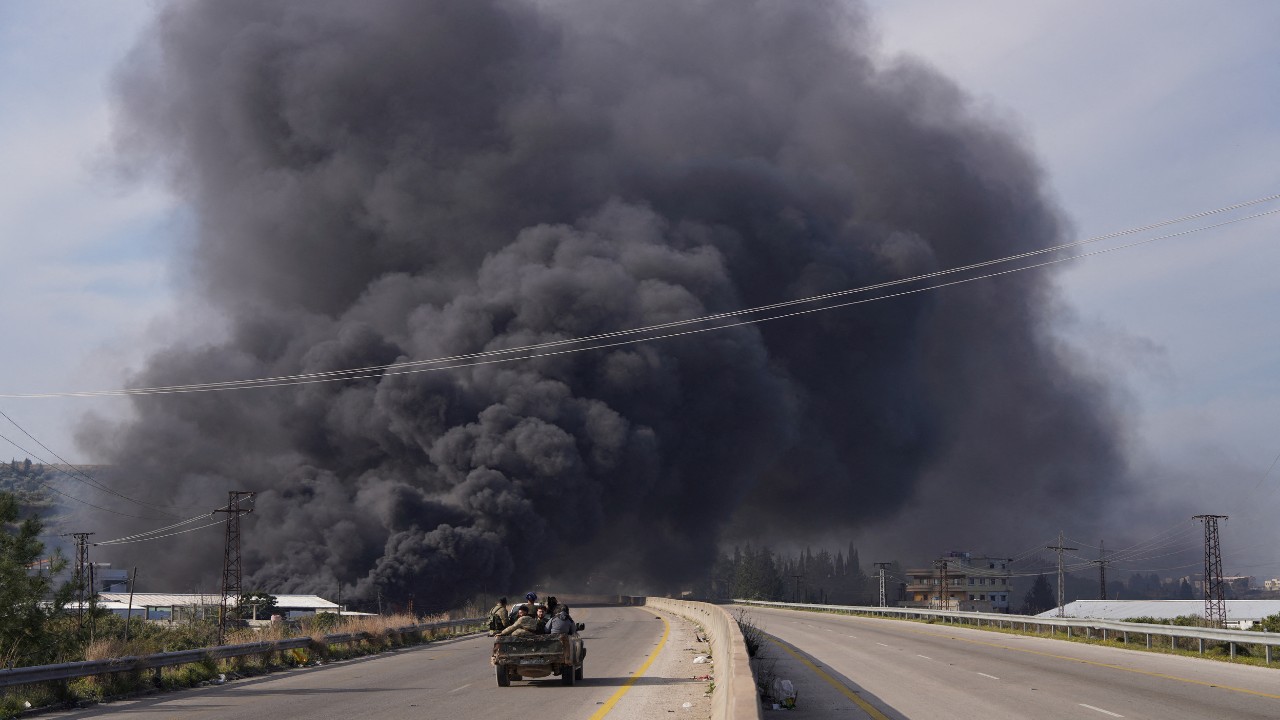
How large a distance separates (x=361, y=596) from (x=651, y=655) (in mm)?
64311

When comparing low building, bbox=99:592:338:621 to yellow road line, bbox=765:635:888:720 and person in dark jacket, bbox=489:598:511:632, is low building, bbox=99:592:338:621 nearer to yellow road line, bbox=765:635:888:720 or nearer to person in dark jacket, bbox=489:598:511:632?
yellow road line, bbox=765:635:888:720

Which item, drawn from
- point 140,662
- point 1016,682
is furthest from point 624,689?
point 140,662

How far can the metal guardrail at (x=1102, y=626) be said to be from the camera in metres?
27.5

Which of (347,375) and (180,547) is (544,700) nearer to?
(347,375)

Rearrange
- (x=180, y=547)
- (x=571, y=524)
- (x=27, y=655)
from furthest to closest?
1. (x=180, y=547)
2. (x=571, y=524)
3. (x=27, y=655)

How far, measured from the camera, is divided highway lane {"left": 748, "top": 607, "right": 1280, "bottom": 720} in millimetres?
17000

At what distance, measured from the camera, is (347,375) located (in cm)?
10081

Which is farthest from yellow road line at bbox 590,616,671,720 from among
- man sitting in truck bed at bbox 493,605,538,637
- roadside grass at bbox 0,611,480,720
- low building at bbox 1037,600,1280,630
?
low building at bbox 1037,600,1280,630

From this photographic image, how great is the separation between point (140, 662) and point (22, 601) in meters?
6.29

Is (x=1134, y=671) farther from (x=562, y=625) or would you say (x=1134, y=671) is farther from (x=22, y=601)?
(x=22, y=601)

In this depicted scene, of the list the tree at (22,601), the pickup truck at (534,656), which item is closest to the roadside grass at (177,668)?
the tree at (22,601)

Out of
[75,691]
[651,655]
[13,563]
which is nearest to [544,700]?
[75,691]

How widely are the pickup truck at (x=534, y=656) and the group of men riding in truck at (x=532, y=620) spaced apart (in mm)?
212

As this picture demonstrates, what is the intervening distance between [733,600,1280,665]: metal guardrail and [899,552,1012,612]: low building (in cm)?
10066
